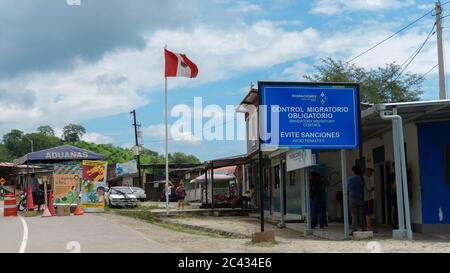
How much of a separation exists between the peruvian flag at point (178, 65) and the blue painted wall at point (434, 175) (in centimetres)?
1432

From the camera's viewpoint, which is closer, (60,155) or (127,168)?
(60,155)

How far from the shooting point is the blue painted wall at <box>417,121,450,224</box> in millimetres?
14430

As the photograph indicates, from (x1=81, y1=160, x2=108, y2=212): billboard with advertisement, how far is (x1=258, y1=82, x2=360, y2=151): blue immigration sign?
49.4ft

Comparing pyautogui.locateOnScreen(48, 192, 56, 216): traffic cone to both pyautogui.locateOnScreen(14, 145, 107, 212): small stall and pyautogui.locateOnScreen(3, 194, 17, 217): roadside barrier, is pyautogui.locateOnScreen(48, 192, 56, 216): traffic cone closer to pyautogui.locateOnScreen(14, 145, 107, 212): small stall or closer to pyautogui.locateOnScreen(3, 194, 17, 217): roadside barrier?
pyautogui.locateOnScreen(14, 145, 107, 212): small stall

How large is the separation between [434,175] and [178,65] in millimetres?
15057

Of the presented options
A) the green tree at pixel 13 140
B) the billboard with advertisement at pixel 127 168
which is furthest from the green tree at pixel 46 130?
the billboard with advertisement at pixel 127 168

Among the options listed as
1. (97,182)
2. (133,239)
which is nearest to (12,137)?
(97,182)

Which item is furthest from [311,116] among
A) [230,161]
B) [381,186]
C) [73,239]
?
[230,161]

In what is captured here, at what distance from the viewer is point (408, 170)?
1522 cm

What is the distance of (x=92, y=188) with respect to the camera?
26562 mm

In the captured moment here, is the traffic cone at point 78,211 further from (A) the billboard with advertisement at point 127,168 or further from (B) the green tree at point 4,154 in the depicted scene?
(B) the green tree at point 4,154

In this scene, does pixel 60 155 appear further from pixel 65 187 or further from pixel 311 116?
pixel 311 116
